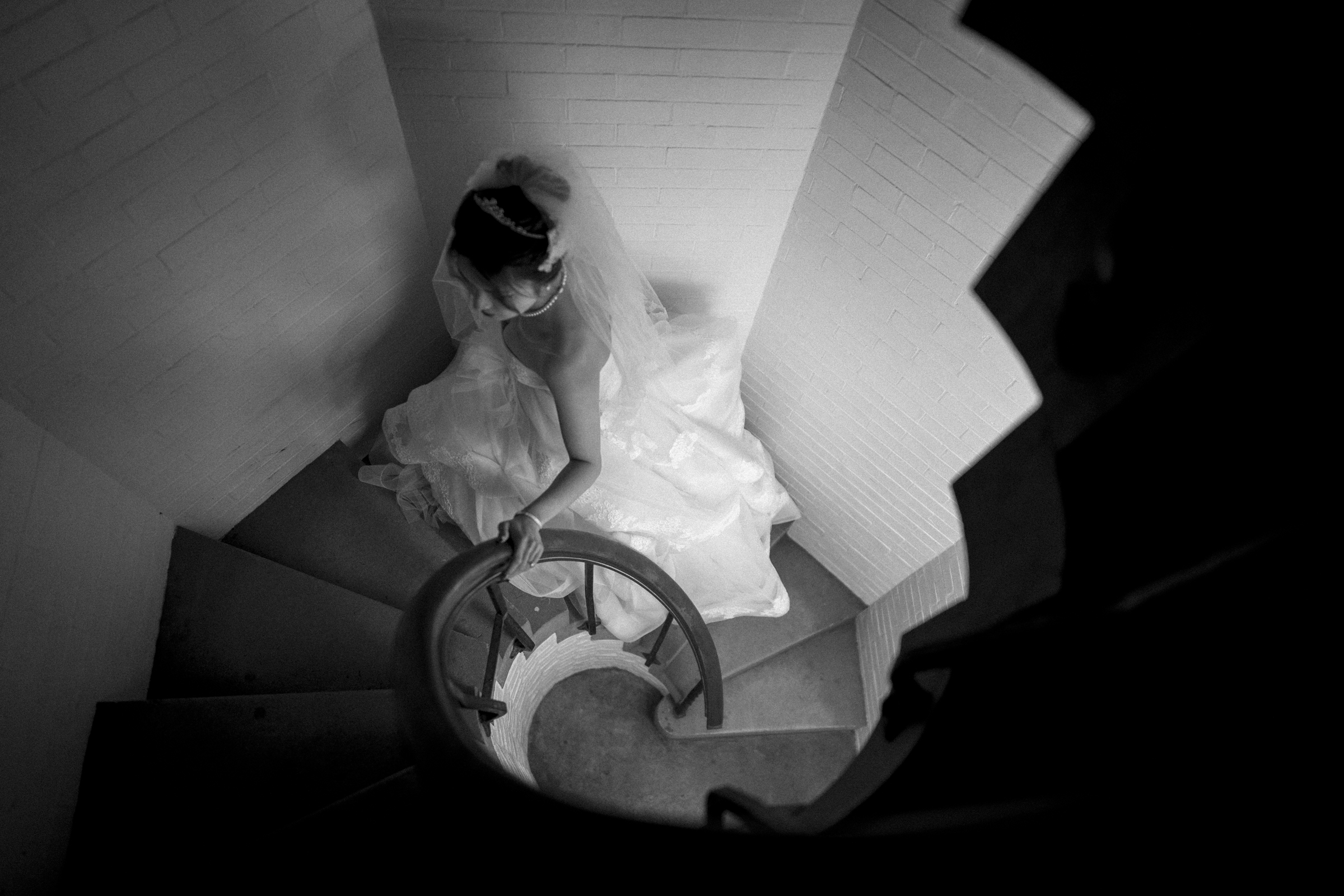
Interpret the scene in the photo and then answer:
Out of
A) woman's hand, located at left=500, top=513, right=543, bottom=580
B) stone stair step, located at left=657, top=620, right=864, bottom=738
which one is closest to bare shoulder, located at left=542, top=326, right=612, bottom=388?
woman's hand, located at left=500, top=513, right=543, bottom=580

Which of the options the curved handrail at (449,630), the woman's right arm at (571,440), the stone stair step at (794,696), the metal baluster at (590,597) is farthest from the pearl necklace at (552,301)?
the stone stair step at (794,696)

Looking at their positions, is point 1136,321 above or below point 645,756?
above

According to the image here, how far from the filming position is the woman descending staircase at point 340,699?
79.7 inches

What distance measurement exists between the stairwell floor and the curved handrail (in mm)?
466

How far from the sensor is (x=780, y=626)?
365 cm

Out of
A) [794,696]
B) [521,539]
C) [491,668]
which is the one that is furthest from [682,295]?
[794,696]

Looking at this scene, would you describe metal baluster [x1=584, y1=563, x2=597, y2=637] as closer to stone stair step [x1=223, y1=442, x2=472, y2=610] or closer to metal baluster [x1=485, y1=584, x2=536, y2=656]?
metal baluster [x1=485, y1=584, x2=536, y2=656]

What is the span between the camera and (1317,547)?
3.05ft

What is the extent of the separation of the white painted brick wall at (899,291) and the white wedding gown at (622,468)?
38cm

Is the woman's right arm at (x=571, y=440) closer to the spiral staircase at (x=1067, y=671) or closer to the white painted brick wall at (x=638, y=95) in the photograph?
the spiral staircase at (x=1067, y=671)

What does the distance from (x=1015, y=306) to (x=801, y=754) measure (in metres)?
2.61

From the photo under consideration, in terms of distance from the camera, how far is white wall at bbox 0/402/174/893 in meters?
1.79

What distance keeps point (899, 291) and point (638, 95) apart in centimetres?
105

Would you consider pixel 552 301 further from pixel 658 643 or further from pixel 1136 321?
pixel 1136 321
